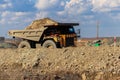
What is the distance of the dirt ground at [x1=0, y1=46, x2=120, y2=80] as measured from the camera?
61.3 ft

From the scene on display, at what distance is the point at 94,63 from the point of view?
19.6 m

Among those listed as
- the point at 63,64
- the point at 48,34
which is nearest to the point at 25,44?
the point at 48,34

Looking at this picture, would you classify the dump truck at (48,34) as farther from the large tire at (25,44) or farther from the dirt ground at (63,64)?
the dirt ground at (63,64)

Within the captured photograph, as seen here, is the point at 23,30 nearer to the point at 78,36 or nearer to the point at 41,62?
the point at 78,36

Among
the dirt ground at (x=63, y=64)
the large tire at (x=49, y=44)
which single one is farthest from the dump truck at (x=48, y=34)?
the dirt ground at (x=63, y=64)

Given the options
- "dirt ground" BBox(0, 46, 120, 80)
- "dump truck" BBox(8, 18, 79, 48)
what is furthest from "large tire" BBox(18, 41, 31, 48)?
"dirt ground" BBox(0, 46, 120, 80)

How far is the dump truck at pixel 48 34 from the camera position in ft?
84.7

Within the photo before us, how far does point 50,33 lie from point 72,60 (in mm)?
5796

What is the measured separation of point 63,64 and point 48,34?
5.88 m

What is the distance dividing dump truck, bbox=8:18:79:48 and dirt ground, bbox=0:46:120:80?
8.81 feet

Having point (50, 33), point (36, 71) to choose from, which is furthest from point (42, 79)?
point (50, 33)

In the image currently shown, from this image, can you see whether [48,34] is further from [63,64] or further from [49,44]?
[63,64]

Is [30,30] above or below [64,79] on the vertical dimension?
above

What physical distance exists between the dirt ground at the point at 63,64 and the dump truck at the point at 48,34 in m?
2.69
